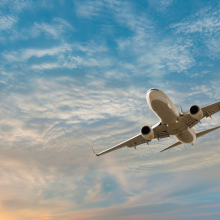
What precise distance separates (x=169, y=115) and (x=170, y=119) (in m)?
1.01

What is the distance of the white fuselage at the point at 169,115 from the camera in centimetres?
2647

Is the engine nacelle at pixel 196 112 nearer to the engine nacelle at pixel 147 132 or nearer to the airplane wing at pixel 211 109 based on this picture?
the airplane wing at pixel 211 109

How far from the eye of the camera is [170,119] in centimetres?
2941

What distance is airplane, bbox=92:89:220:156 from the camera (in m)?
26.9

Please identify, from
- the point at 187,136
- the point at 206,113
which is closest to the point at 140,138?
the point at 187,136

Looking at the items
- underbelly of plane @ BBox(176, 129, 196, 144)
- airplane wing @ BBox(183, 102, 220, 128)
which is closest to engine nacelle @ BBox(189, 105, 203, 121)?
airplane wing @ BBox(183, 102, 220, 128)

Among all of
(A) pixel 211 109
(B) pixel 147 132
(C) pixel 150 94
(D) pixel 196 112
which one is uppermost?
(A) pixel 211 109

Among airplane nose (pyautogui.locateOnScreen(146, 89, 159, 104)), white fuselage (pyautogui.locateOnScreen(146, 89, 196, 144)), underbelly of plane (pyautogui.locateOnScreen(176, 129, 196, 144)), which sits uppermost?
airplane nose (pyautogui.locateOnScreen(146, 89, 159, 104))

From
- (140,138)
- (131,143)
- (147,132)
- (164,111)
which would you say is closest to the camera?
(164,111)

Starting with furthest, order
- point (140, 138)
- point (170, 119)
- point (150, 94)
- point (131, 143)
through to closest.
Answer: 1. point (131, 143)
2. point (140, 138)
3. point (170, 119)
4. point (150, 94)

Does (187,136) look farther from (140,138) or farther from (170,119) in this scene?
(140,138)

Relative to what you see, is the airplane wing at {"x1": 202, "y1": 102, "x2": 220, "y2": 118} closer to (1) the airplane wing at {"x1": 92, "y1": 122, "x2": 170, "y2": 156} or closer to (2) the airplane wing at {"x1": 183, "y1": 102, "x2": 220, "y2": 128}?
(2) the airplane wing at {"x1": 183, "y1": 102, "x2": 220, "y2": 128}

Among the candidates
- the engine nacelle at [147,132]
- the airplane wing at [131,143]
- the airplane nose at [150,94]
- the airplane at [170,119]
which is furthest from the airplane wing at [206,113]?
the airplane wing at [131,143]

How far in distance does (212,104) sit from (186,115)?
14.2 ft
